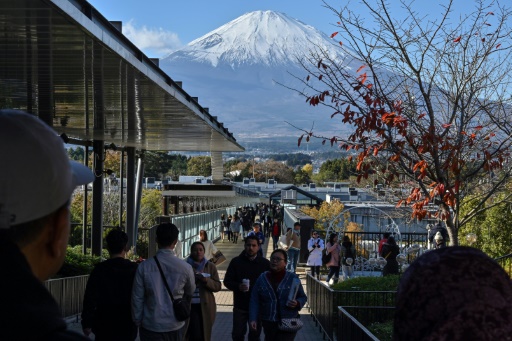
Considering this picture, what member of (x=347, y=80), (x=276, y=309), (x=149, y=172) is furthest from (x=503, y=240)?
(x=149, y=172)

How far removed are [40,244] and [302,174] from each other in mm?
182569

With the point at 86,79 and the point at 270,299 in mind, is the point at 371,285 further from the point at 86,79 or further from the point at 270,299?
the point at 86,79

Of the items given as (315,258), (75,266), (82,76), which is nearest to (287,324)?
(82,76)

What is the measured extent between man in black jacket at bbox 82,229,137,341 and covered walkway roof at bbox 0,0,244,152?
7.13 feet

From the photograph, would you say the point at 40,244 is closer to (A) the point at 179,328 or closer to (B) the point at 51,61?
(A) the point at 179,328

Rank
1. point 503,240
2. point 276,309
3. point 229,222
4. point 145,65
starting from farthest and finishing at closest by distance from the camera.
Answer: point 229,222, point 503,240, point 145,65, point 276,309

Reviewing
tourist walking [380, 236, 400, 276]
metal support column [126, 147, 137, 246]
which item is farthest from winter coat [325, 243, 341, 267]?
metal support column [126, 147, 137, 246]

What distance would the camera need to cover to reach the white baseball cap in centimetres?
188

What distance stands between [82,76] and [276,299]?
14.9 ft

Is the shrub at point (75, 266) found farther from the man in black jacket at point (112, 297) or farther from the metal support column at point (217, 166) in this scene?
the metal support column at point (217, 166)

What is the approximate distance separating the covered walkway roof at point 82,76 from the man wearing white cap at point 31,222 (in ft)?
17.7

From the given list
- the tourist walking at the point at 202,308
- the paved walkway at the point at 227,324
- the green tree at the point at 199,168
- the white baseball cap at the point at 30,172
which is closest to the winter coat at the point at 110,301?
the tourist walking at the point at 202,308

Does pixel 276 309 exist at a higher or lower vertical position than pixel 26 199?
lower

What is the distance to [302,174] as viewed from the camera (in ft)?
604
